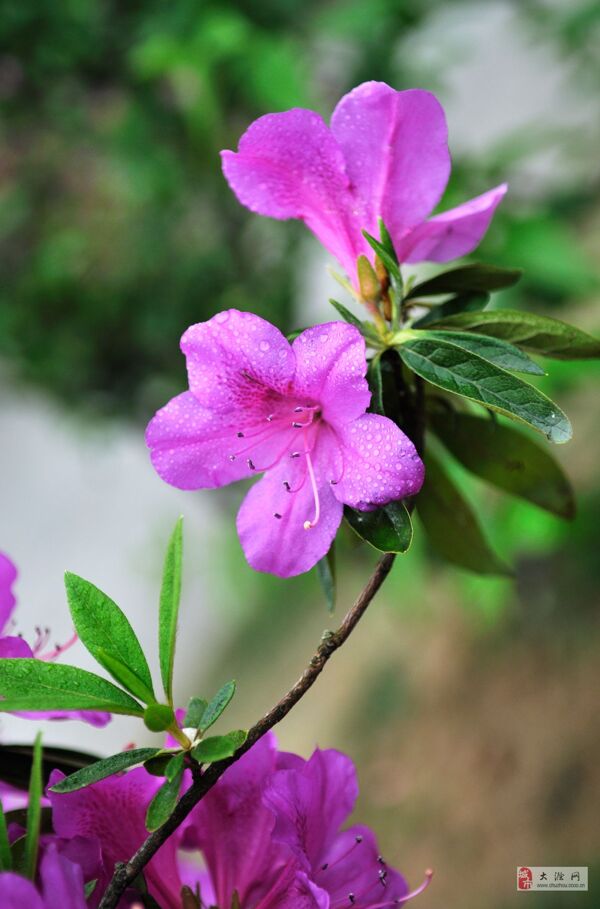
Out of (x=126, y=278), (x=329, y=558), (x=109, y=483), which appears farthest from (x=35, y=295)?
(x=329, y=558)

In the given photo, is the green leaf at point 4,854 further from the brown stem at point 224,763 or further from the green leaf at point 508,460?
the green leaf at point 508,460

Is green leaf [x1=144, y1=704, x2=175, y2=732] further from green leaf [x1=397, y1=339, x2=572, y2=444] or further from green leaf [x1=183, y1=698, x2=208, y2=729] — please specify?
green leaf [x1=397, y1=339, x2=572, y2=444]

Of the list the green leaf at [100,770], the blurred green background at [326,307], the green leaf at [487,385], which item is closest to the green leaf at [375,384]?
the green leaf at [487,385]

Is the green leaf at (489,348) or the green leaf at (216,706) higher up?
the green leaf at (489,348)

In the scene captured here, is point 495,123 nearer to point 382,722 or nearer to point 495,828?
point 382,722

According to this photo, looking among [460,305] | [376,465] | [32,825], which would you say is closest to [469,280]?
[460,305]
